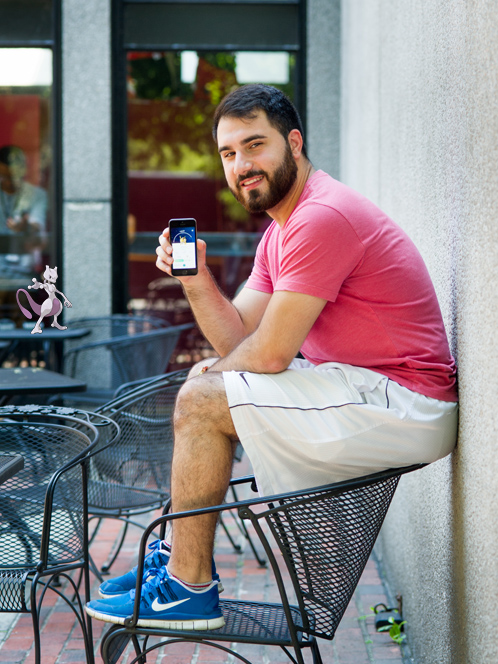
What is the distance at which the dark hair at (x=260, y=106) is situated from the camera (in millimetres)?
2641

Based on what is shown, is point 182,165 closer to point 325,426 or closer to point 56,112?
A: point 56,112

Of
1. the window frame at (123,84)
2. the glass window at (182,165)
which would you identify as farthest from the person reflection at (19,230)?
the glass window at (182,165)

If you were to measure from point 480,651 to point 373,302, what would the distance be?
956mm

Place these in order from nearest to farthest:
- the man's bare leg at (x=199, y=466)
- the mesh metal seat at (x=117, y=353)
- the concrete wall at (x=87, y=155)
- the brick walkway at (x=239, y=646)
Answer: the man's bare leg at (x=199, y=466) → the brick walkway at (x=239, y=646) → the mesh metal seat at (x=117, y=353) → the concrete wall at (x=87, y=155)

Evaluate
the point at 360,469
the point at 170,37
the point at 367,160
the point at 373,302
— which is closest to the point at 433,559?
the point at 360,469

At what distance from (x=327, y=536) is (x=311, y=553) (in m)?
0.06

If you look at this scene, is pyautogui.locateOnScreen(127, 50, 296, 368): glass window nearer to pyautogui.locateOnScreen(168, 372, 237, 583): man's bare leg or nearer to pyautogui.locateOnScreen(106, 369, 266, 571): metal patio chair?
pyautogui.locateOnScreen(106, 369, 266, 571): metal patio chair

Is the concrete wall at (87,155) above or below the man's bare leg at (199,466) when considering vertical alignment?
above

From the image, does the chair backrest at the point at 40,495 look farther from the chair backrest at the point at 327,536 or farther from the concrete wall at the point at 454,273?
the concrete wall at the point at 454,273

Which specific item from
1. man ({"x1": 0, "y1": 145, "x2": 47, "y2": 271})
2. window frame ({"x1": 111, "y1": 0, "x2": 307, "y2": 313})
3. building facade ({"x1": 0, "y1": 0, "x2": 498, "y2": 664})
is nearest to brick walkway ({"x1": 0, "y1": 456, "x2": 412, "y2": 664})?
building facade ({"x1": 0, "y1": 0, "x2": 498, "y2": 664})

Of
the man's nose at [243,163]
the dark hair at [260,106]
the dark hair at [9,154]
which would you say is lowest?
the man's nose at [243,163]

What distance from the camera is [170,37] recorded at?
6934 millimetres

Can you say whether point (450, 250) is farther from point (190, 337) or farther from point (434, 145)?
point (190, 337)

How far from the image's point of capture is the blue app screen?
2.66m
